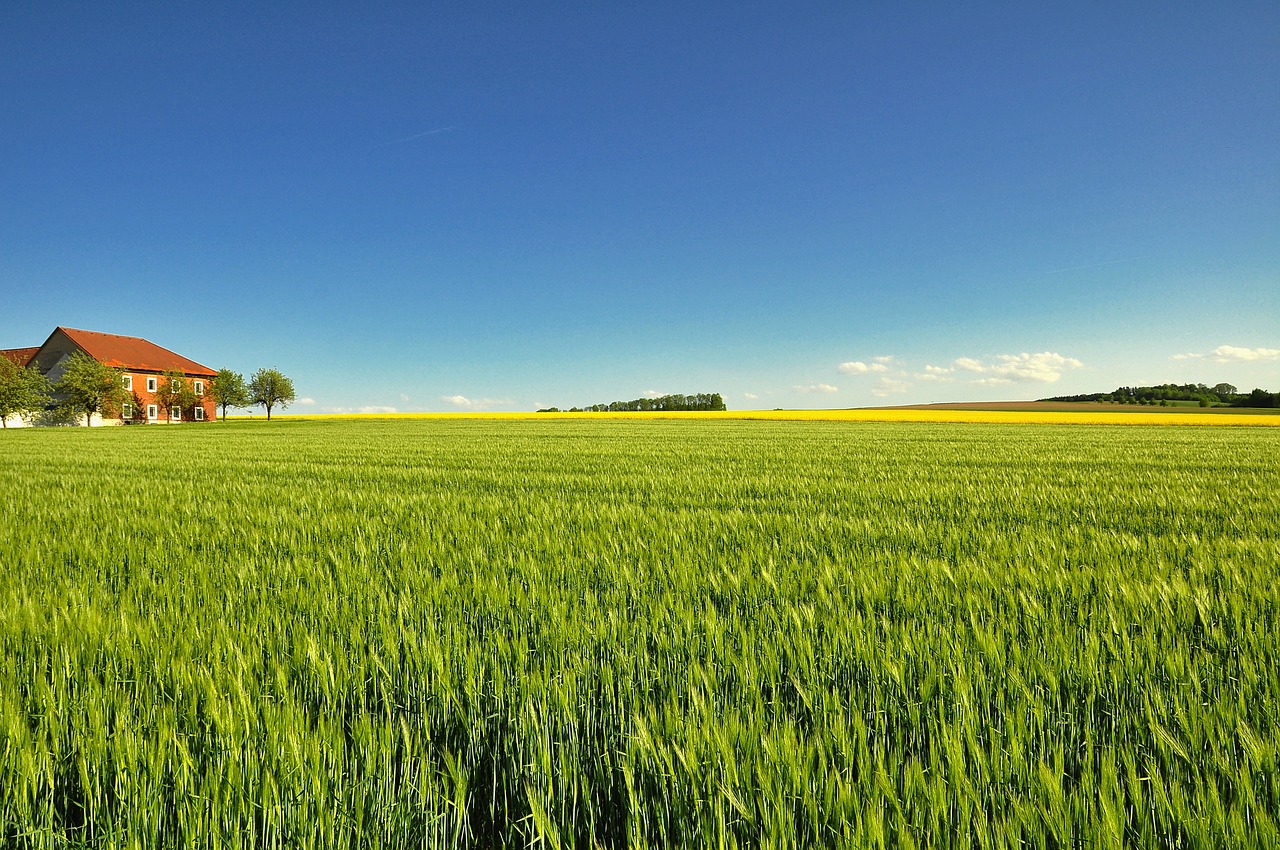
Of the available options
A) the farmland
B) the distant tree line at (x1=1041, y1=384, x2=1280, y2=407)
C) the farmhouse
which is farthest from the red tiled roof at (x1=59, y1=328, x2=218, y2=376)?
the distant tree line at (x1=1041, y1=384, x2=1280, y2=407)

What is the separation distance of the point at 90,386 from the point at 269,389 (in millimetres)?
27984

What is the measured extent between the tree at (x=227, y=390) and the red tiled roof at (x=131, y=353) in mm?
3344

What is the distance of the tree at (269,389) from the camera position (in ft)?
270

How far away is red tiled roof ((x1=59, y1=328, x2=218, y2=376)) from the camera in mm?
64562

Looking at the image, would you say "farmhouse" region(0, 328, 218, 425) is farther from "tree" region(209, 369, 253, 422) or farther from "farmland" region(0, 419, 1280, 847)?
"farmland" region(0, 419, 1280, 847)

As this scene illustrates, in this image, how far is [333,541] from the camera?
5.56 m

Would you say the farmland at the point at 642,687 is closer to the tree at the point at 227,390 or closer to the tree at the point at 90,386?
the tree at the point at 90,386

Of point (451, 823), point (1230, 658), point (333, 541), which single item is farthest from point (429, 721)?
point (333, 541)

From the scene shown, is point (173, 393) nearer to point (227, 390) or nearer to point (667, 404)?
point (227, 390)

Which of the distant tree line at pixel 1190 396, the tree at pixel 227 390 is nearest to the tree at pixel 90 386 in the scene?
the tree at pixel 227 390

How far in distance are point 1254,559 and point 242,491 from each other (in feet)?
39.2

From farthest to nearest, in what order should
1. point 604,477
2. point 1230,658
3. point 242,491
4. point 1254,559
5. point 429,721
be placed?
point 604,477 < point 242,491 < point 1254,559 < point 1230,658 < point 429,721

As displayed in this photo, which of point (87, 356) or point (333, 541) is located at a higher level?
point (87, 356)

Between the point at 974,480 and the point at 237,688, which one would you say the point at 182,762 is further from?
the point at 974,480
